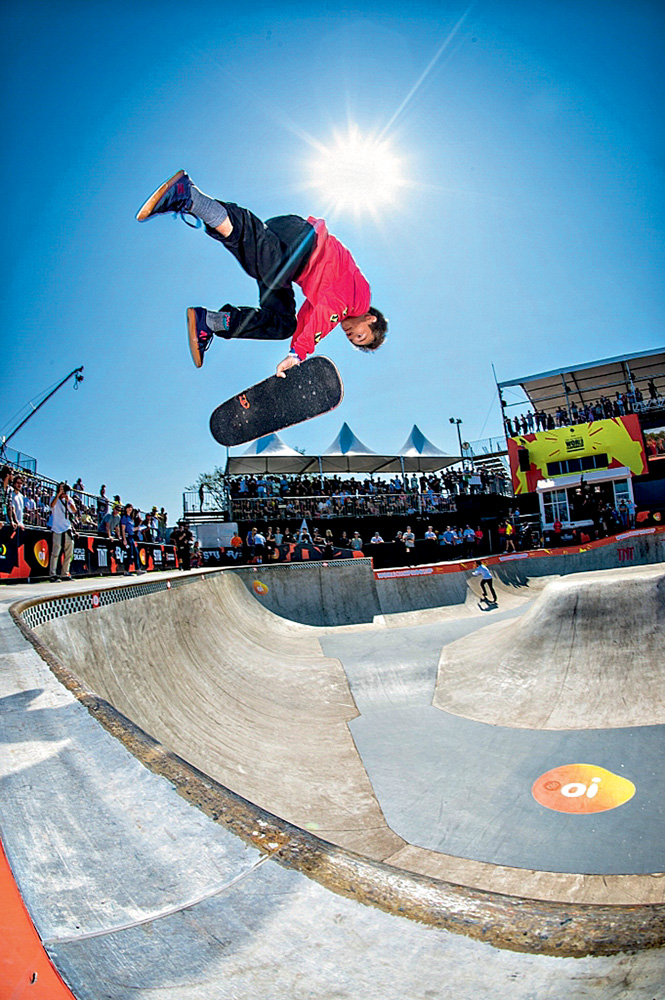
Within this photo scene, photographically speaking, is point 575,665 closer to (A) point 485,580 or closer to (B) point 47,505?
(A) point 485,580

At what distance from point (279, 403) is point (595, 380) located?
3165cm

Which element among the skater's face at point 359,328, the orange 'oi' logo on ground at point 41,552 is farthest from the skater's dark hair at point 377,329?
the orange 'oi' logo on ground at point 41,552

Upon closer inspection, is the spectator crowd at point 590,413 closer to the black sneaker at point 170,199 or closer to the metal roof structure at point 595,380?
the metal roof structure at point 595,380

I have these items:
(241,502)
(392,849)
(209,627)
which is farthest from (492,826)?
(241,502)

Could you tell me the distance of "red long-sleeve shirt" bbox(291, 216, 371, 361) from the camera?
4930 millimetres

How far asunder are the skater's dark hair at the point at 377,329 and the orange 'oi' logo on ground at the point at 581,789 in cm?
487

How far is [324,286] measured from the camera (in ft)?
16.3

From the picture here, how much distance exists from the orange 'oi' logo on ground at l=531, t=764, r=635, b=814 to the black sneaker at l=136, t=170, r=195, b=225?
630cm

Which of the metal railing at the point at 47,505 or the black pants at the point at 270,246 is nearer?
the black pants at the point at 270,246

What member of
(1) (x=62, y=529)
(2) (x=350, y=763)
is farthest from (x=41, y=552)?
(2) (x=350, y=763)

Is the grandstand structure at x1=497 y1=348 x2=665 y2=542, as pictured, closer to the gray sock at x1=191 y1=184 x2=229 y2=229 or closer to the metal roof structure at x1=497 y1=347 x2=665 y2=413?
the metal roof structure at x1=497 y1=347 x2=665 y2=413

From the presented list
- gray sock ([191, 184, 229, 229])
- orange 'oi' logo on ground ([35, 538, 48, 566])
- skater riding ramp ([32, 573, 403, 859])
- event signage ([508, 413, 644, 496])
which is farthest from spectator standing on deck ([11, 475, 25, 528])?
event signage ([508, 413, 644, 496])

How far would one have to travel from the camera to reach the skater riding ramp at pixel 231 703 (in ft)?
13.4

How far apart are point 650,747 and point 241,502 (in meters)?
19.3
